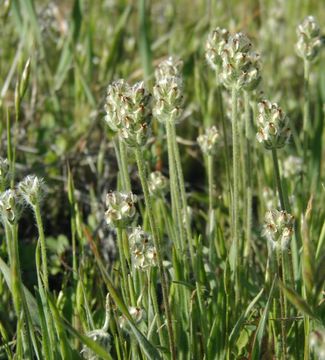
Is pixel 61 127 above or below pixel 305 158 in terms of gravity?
above

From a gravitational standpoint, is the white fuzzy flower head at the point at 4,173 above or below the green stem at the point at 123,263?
above

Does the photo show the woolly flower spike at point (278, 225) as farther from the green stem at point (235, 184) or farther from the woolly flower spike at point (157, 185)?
the woolly flower spike at point (157, 185)

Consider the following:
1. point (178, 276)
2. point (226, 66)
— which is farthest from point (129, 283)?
point (226, 66)

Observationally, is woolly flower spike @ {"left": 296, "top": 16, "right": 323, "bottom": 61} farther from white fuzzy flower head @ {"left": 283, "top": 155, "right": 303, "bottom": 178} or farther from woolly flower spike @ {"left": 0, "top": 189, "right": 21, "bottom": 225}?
woolly flower spike @ {"left": 0, "top": 189, "right": 21, "bottom": 225}

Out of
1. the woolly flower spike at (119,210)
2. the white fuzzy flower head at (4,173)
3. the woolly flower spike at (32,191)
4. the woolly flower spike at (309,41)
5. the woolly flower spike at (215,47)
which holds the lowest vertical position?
the woolly flower spike at (119,210)

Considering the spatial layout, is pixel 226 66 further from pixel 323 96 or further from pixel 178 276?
pixel 323 96

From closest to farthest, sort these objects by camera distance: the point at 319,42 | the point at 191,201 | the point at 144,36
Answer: the point at 319,42 → the point at 191,201 → the point at 144,36

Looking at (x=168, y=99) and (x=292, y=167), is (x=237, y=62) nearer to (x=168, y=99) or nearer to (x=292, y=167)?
(x=168, y=99)

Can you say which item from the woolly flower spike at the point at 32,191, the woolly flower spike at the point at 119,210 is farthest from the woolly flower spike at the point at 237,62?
the woolly flower spike at the point at 32,191
